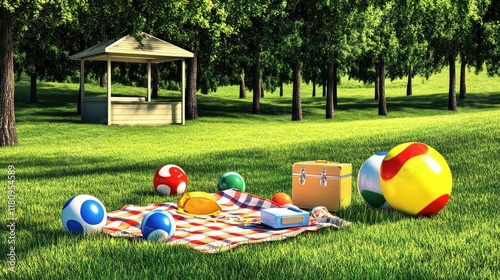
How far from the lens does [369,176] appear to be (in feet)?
23.2

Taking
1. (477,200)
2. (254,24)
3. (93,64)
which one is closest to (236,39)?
(254,24)

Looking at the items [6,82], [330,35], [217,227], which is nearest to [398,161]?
[217,227]

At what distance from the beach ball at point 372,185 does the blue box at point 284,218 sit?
134 centimetres

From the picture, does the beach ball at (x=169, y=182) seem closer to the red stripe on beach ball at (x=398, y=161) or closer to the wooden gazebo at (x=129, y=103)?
the red stripe on beach ball at (x=398, y=161)

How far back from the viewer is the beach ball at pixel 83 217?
224 inches

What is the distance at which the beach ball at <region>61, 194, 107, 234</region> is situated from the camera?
18.6 ft

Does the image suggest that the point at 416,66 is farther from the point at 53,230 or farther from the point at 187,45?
the point at 53,230

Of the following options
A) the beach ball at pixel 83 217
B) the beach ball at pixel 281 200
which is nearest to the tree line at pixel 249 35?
the beach ball at pixel 281 200

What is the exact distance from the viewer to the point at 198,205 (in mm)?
6910

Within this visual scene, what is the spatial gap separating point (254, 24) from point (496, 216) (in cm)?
2666

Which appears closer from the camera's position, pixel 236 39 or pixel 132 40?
pixel 132 40

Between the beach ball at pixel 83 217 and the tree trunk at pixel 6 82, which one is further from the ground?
the tree trunk at pixel 6 82

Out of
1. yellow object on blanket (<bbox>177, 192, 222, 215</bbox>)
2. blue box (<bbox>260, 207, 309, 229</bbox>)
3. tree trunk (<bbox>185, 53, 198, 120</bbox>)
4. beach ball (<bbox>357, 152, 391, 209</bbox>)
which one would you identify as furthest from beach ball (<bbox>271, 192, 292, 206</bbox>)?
tree trunk (<bbox>185, 53, 198, 120</bbox>)

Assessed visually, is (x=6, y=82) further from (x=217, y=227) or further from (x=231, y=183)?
(x=217, y=227)
